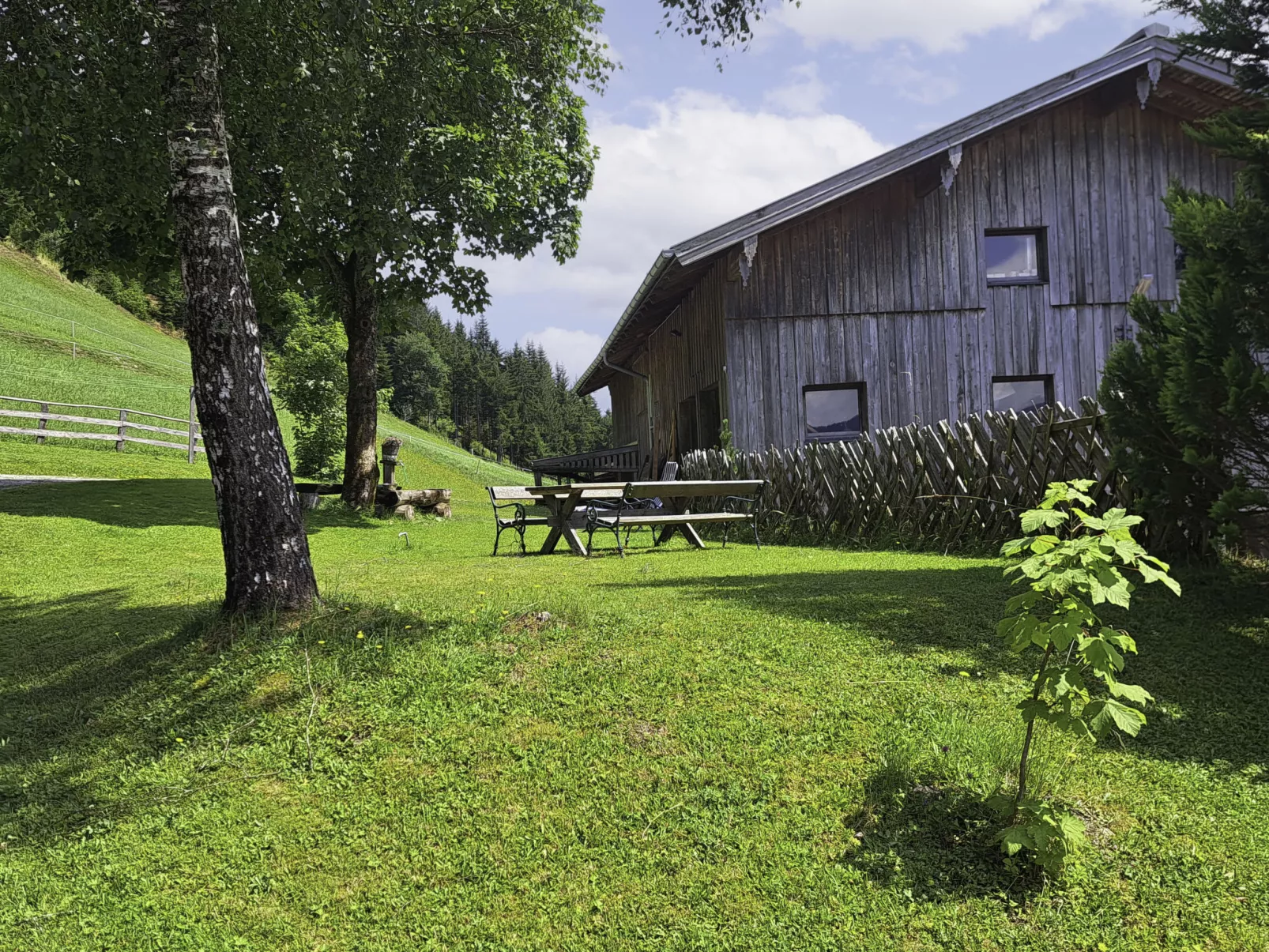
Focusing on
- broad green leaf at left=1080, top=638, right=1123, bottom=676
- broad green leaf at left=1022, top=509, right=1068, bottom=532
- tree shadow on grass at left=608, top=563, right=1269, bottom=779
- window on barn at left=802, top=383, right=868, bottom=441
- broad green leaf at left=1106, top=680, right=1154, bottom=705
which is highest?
window on barn at left=802, top=383, right=868, bottom=441

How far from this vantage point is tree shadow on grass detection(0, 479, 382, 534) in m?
13.9

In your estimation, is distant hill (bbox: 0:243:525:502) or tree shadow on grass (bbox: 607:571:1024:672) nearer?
tree shadow on grass (bbox: 607:571:1024:672)

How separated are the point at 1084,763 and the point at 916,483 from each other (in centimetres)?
755

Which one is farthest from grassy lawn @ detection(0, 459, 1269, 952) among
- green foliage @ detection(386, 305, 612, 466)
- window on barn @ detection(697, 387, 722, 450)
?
green foliage @ detection(386, 305, 612, 466)

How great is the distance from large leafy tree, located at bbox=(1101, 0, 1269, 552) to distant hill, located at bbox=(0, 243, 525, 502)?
21.7 m

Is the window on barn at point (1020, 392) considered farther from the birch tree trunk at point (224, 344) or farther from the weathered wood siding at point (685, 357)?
the birch tree trunk at point (224, 344)

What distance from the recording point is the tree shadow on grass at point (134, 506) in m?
13.9

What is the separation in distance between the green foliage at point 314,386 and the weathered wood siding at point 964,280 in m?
14.8

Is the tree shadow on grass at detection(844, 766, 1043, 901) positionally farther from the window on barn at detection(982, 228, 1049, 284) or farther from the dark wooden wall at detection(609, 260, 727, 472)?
the window on barn at detection(982, 228, 1049, 284)

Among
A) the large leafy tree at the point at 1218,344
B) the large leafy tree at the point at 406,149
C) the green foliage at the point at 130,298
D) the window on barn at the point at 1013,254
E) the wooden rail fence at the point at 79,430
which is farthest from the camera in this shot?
the green foliage at the point at 130,298

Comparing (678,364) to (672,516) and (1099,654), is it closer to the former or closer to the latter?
(672,516)

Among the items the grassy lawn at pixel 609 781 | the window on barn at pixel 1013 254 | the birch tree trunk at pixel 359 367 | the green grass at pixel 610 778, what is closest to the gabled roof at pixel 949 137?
the window on barn at pixel 1013 254

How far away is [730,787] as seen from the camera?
3.87m

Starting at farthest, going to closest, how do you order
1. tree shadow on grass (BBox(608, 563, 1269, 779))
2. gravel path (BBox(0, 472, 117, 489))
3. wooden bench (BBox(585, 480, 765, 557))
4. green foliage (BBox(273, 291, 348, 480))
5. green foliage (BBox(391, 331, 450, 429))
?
green foliage (BBox(391, 331, 450, 429)) → green foliage (BBox(273, 291, 348, 480)) → gravel path (BBox(0, 472, 117, 489)) → wooden bench (BBox(585, 480, 765, 557)) → tree shadow on grass (BBox(608, 563, 1269, 779))
